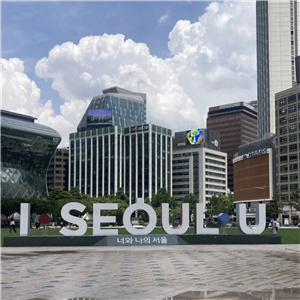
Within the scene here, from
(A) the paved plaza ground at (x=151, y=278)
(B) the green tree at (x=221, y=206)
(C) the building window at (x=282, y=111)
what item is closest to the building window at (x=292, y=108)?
(C) the building window at (x=282, y=111)

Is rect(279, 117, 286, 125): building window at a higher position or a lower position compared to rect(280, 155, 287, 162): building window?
higher

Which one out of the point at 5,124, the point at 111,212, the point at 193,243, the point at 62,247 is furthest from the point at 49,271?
the point at 5,124

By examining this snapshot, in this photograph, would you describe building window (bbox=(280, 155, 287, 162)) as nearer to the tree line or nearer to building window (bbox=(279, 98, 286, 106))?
the tree line

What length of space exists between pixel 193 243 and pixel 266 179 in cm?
12369

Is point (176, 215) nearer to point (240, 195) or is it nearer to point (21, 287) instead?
point (240, 195)

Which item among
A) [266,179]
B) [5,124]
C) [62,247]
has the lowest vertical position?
[62,247]

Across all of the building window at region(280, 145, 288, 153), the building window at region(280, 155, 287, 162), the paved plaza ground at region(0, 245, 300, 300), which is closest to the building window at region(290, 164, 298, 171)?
the building window at region(280, 155, 287, 162)

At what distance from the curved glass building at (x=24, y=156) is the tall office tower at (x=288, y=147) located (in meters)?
76.7

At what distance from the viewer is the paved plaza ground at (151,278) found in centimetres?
1730

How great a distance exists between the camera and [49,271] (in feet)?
79.6

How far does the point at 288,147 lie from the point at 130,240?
12183cm

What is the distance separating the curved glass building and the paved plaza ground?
130201mm

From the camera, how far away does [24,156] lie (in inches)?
6412

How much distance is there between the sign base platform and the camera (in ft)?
143
